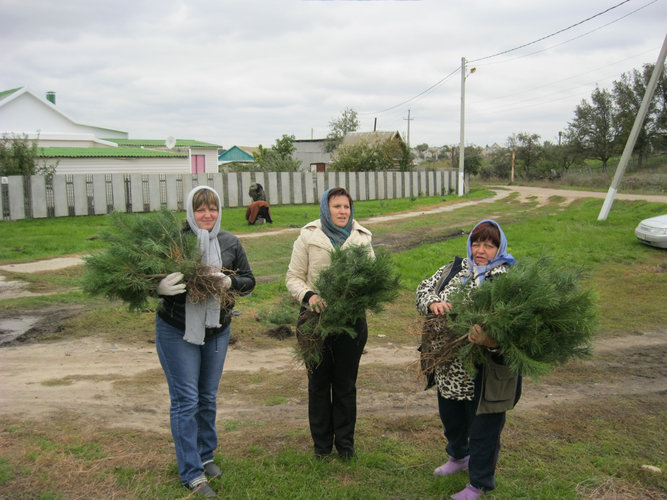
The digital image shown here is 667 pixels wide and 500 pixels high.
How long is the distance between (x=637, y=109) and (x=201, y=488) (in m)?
54.7

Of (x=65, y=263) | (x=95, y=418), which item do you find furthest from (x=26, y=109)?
(x=95, y=418)

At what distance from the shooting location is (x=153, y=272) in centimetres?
366

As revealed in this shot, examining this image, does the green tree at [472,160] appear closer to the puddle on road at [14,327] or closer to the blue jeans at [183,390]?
the puddle on road at [14,327]

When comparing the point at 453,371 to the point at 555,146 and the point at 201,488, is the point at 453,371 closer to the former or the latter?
the point at 201,488

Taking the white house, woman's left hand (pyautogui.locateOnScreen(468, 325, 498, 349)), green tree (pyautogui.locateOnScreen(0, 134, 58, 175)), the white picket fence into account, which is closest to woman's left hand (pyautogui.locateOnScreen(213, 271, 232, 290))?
woman's left hand (pyautogui.locateOnScreen(468, 325, 498, 349))

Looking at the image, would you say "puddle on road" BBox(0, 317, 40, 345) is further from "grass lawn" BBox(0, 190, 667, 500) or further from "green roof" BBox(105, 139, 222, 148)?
"green roof" BBox(105, 139, 222, 148)

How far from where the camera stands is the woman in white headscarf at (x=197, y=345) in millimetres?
3715

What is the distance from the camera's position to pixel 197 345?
3.82m

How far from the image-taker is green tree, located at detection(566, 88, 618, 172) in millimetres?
51719

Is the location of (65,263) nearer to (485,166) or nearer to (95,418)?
(95,418)

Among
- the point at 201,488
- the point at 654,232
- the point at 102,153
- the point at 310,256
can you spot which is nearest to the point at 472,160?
the point at 102,153

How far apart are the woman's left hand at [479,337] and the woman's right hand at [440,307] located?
0.29 meters

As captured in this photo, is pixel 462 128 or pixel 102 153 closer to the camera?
pixel 102 153

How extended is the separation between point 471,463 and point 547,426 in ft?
5.49
